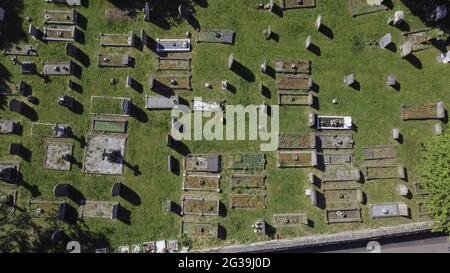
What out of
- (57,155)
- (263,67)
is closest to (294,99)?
(263,67)

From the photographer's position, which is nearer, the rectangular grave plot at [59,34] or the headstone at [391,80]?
the headstone at [391,80]

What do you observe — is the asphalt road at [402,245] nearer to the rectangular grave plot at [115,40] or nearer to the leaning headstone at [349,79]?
the leaning headstone at [349,79]

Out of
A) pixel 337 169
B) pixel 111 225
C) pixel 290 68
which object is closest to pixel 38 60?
pixel 111 225

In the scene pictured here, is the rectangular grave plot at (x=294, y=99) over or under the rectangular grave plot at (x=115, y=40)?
under

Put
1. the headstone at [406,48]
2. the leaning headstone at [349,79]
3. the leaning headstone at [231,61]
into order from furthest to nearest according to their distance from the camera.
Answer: the headstone at [406,48] → the leaning headstone at [231,61] → the leaning headstone at [349,79]

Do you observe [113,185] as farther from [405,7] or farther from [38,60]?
[405,7]

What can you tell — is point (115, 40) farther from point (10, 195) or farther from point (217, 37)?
point (10, 195)

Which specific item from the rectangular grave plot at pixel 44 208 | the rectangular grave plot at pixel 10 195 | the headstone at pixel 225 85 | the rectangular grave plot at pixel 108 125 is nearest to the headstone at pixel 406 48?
the headstone at pixel 225 85
